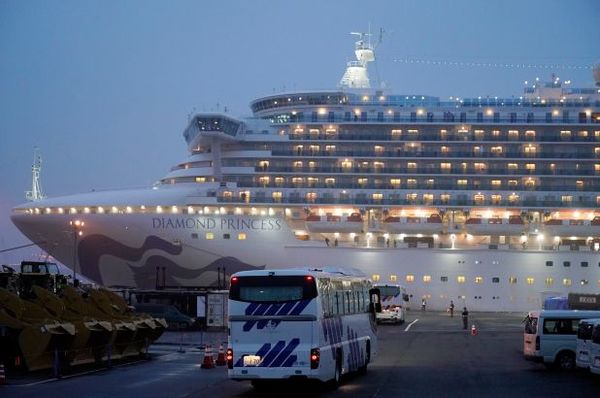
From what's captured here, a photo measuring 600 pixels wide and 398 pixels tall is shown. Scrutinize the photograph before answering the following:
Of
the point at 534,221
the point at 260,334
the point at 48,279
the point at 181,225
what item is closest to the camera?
the point at 260,334

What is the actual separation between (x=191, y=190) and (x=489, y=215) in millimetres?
16507

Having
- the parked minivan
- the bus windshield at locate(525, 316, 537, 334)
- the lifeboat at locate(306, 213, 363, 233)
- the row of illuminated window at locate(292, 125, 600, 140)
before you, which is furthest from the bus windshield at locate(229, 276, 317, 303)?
the row of illuminated window at locate(292, 125, 600, 140)

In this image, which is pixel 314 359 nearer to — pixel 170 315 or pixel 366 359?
pixel 366 359

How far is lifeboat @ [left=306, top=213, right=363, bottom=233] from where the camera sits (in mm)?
53781

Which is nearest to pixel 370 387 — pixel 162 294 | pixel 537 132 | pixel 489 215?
pixel 162 294

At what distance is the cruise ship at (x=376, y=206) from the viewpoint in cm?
5216

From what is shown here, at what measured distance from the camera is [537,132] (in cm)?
5741

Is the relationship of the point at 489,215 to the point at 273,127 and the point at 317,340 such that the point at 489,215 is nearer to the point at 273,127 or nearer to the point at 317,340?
the point at 273,127

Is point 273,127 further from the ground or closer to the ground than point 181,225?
further from the ground

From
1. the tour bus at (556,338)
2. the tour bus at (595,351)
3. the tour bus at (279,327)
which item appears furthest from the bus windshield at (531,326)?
the tour bus at (279,327)

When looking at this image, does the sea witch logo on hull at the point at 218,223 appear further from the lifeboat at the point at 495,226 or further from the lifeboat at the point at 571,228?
the lifeboat at the point at 571,228

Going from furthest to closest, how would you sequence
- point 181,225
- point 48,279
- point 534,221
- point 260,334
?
1. point 534,221
2. point 181,225
3. point 48,279
4. point 260,334

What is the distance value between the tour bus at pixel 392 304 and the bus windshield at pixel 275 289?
2759cm

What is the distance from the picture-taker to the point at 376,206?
5459 cm
